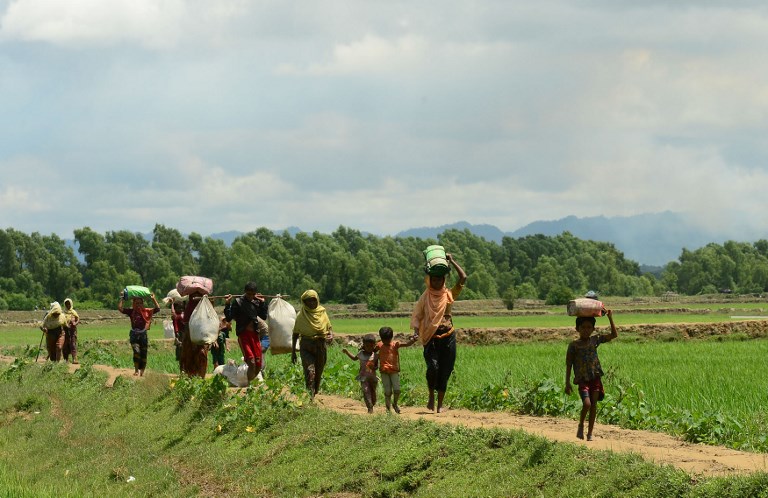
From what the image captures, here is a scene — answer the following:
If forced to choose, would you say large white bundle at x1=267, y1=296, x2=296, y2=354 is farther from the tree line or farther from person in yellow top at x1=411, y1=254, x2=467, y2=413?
the tree line

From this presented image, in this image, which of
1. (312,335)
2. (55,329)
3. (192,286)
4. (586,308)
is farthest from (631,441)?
(55,329)

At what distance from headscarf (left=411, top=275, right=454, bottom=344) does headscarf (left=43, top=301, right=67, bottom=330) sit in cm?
1145

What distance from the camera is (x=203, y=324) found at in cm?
1337

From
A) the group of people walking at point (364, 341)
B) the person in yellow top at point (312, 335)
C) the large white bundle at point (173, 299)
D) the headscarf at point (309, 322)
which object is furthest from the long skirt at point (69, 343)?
the headscarf at point (309, 322)

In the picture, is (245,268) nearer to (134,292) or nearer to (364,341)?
(134,292)

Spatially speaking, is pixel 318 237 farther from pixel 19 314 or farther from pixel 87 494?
pixel 87 494

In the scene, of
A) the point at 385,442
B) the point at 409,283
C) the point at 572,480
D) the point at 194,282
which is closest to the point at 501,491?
the point at 572,480

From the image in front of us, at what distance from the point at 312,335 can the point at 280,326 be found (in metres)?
0.87

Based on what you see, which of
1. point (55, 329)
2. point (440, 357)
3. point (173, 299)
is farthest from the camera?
point (55, 329)

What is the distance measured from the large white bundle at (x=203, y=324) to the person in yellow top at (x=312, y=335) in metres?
1.31

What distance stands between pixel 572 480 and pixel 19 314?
197 feet

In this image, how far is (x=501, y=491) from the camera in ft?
26.0

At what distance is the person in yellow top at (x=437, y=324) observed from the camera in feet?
37.7

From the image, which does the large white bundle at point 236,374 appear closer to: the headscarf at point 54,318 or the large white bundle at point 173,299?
the large white bundle at point 173,299
